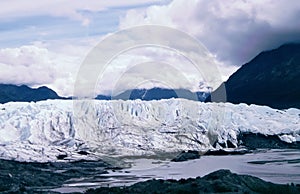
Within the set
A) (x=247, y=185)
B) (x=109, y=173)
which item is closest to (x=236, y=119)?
(x=109, y=173)

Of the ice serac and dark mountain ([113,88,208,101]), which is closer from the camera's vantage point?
the ice serac

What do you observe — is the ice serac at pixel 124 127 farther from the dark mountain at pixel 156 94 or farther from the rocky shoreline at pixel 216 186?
the rocky shoreline at pixel 216 186

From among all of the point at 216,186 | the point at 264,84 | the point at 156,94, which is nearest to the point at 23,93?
the point at 156,94

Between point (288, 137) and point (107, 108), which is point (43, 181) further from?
point (288, 137)

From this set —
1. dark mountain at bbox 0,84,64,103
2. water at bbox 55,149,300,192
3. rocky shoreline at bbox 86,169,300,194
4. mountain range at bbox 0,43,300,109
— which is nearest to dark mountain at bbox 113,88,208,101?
mountain range at bbox 0,43,300,109

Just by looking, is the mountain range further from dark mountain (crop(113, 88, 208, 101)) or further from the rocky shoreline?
the rocky shoreline

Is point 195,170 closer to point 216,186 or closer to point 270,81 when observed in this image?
point 216,186
